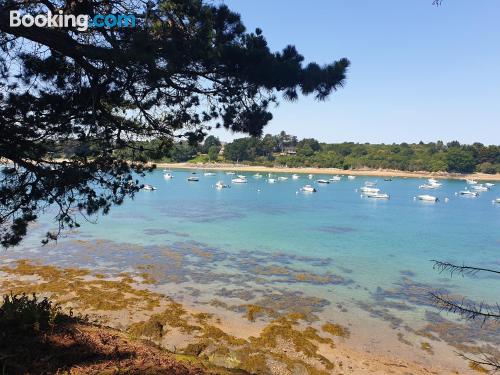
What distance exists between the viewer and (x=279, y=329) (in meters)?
13.4

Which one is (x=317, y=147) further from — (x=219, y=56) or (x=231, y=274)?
(x=219, y=56)

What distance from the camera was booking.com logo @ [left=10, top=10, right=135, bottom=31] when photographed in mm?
5992

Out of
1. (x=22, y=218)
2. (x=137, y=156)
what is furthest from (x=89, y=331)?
(x=137, y=156)

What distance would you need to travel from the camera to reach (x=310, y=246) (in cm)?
3009

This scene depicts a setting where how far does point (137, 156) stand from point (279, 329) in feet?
26.6

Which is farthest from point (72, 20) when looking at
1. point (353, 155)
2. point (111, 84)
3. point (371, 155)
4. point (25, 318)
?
point (353, 155)

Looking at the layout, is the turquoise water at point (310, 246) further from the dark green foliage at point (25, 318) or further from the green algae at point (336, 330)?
the dark green foliage at point (25, 318)

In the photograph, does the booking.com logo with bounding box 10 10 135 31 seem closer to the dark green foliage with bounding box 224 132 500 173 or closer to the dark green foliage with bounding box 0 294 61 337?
the dark green foliage with bounding box 0 294 61 337

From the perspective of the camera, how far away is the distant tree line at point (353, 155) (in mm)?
138250

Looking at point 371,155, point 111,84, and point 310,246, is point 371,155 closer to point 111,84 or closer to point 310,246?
point 310,246

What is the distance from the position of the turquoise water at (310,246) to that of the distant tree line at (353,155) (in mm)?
77868

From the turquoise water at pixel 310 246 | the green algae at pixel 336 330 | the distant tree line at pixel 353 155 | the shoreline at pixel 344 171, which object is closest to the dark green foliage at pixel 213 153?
the distant tree line at pixel 353 155

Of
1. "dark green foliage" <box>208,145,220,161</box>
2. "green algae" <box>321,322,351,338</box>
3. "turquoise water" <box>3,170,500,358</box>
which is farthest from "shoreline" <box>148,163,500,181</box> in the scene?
"green algae" <box>321,322,351,338</box>

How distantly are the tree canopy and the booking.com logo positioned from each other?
0.10m
